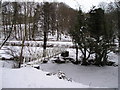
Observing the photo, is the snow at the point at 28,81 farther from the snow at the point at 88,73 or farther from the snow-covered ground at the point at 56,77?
the snow at the point at 88,73

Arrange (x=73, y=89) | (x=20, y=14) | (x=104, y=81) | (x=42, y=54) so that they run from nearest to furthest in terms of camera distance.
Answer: (x=73, y=89) < (x=104, y=81) < (x=20, y=14) < (x=42, y=54)

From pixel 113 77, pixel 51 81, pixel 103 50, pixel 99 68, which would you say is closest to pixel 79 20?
pixel 103 50

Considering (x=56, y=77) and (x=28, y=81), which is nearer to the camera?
(x=28, y=81)

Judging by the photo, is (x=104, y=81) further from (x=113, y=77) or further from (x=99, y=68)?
(x=99, y=68)

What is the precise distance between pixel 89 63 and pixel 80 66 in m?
0.67

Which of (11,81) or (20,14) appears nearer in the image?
(11,81)

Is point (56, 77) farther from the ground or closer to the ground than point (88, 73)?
farther from the ground

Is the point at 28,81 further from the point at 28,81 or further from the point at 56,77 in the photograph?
the point at 56,77

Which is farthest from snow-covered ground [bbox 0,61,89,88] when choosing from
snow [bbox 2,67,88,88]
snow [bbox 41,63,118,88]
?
snow [bbox 41,63,118,88]

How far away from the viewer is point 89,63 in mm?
10820

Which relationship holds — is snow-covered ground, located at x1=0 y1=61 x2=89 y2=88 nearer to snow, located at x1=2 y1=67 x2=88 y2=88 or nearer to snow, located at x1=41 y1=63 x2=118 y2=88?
snow, located at x1=2 y1=67 x2=88 y2=88

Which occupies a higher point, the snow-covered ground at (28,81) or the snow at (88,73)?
the snow-covered ground at (28,81)

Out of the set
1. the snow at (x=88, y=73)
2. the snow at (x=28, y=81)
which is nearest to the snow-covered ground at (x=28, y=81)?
the snow at (x=28, y=81)

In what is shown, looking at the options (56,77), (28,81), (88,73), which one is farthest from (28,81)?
(88,73)
